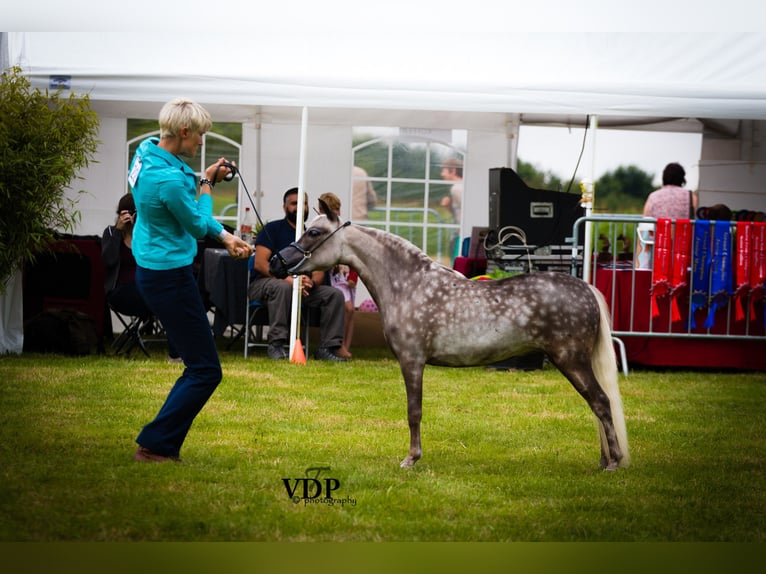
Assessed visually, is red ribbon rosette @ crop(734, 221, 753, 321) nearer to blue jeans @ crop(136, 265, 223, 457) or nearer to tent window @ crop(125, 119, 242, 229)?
blue jeans @ crop(136, 265, 223, 457)

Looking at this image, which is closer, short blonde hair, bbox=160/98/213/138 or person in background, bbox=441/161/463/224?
short blonde hair, bbox=160/98/213/138

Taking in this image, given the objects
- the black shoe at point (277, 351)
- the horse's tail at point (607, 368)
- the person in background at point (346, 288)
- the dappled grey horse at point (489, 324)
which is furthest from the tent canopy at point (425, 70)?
the horse's tail at point (607, 368)

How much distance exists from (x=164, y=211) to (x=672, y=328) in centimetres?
587

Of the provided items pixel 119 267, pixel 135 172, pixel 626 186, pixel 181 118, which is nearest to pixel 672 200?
pixel 119 267

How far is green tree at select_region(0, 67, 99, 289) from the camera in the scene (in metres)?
7.93

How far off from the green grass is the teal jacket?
1.05 m

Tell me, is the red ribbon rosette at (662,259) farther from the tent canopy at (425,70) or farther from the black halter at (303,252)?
the black halter at (303,252)

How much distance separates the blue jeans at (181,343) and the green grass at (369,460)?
0.63ft

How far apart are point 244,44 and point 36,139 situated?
6.44 feet

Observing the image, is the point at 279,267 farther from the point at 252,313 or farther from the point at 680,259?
the point at 680,259

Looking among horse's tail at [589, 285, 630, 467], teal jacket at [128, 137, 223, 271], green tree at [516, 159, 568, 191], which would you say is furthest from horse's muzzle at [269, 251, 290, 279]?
green tree at [516, 159, 568, 191]

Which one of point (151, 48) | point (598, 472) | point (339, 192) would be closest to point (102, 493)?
point (598, 472)

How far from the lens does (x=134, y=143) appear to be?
11102 millimetres

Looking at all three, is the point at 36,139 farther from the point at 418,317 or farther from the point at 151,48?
the point at 418,317
